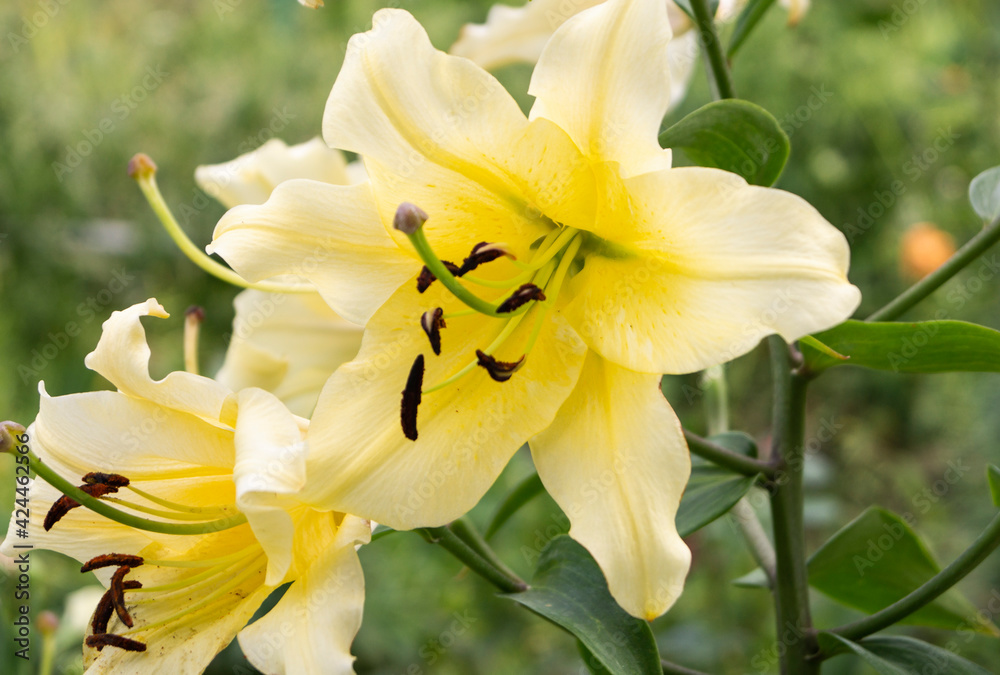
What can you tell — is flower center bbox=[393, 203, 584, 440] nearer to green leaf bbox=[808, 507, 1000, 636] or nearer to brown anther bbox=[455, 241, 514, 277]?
brown anther bbox=[455, 241, 514, 277]

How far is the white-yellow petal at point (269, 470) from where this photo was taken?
384 mm

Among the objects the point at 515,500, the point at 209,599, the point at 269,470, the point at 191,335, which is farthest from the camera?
the point at 515,500

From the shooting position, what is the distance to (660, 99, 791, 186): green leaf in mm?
475

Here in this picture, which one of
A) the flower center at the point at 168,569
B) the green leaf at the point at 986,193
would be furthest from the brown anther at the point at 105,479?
the green leaf at the point at 986,193

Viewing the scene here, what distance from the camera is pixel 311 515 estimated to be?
0.48 meters

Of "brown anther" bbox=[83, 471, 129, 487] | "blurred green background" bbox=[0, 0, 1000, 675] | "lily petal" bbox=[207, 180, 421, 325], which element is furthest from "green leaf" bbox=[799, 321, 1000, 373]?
"blurred green background" bbox=[0, 0, 1000, 675]

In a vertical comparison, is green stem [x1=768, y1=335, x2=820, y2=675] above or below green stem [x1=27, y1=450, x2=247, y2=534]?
below

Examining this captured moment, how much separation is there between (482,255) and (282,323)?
30 centimetres

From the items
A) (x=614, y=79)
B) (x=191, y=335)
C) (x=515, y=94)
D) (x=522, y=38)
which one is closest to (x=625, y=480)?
(x=614, y=79)

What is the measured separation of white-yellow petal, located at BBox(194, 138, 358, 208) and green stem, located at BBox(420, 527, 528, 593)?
33 cm

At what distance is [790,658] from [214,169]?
1.89 ft

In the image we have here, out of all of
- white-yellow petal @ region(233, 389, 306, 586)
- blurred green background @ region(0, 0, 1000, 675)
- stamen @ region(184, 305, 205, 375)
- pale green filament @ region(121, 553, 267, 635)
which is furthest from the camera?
blurred green background @ region(0, 0, 1000, 675)

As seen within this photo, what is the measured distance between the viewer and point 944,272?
0.54 m

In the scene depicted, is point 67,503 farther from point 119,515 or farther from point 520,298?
point 520,298
